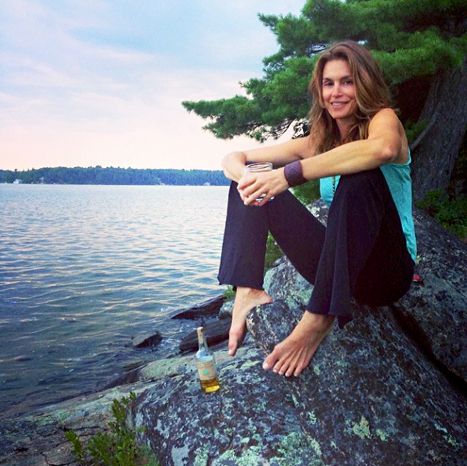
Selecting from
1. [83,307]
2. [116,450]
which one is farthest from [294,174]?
[83,307]

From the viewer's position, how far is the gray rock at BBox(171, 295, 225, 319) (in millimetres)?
14000

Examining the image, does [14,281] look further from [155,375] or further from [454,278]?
[454,278]

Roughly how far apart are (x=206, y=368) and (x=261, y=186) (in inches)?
55.5

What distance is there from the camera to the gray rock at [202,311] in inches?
551

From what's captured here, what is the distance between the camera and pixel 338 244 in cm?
258

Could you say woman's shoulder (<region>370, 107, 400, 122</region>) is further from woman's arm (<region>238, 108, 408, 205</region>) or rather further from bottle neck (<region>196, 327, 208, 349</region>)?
bottle neck (<region>196, 327, 208, 349</region>)

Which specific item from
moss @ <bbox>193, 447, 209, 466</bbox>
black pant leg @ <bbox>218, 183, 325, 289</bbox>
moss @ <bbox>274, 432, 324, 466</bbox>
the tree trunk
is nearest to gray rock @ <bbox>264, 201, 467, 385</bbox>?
black pant leg @ <bbox>218, 183, 325, 289</bbox>

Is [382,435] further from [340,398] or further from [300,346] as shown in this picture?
[300,346]

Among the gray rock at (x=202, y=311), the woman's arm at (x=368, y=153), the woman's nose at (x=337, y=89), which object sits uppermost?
the woman's nose at (x=337, y=89)

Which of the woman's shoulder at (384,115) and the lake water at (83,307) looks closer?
the woman's shoulder at (384,115)

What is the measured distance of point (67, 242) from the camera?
32.9 m

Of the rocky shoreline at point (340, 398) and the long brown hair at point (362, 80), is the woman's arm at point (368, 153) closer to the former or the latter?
the long brown hair at point (362, 80)

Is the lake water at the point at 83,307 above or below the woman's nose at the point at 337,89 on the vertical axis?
below

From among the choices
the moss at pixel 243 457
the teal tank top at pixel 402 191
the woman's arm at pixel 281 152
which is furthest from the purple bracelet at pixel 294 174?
the moss at pixel 243 457
